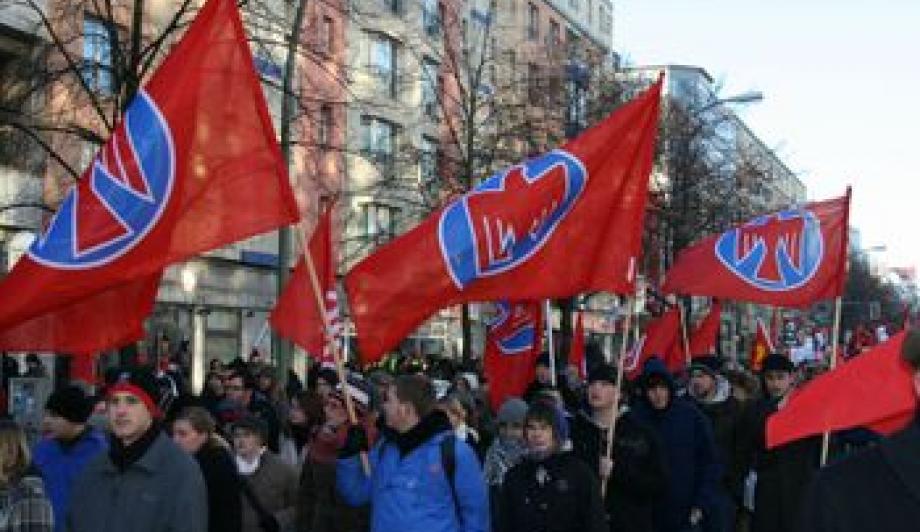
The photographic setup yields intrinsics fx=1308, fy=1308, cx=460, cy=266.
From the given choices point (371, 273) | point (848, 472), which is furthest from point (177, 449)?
point (848, 472)

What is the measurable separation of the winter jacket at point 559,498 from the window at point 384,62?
35.6 metres

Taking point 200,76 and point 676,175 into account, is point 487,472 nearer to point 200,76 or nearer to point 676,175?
point 200,76

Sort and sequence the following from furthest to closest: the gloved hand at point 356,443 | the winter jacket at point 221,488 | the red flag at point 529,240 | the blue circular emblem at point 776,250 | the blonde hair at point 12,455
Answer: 1. the blue circular emblem at point 776,250
2. the red flag at point 529,240
3. the gloved hand at point 356,443
4. the winter jacket at point 221,488
5. the blonde hair at point 12,455

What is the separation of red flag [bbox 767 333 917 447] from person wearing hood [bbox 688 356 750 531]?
4178 millimetres

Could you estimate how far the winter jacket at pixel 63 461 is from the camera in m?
6.86

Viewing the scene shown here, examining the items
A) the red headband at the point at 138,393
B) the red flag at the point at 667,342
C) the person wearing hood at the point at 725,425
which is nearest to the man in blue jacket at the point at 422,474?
the red headband at the point at 138,393

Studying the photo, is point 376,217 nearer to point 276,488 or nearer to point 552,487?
point 276,488

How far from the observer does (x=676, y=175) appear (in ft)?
111

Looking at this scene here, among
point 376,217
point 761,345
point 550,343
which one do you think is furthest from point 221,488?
point 376,217

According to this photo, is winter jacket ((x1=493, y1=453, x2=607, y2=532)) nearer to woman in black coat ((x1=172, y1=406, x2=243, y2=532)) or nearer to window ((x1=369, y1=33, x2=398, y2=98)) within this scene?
woman in black coat ((x1=172, y1=406, x2=243, y2=532))

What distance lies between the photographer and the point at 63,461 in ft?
22.7

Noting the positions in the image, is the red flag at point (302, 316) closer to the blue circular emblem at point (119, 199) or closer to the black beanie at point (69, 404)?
the black beanie at point (69, 404)

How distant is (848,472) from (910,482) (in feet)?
0.48

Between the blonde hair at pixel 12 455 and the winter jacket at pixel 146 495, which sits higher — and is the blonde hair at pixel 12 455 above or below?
above
